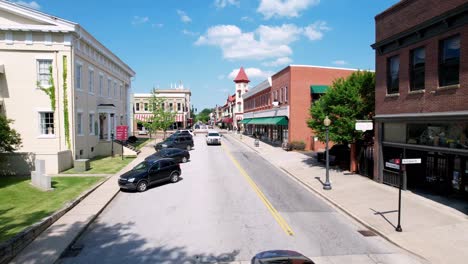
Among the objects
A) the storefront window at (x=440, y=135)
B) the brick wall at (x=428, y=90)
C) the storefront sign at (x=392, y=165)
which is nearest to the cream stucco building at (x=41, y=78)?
the storefront sign at (x=392, y=165)

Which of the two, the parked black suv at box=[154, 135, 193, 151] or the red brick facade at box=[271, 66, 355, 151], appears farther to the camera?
the red brick facade at box=[271, 66, 355, 151]

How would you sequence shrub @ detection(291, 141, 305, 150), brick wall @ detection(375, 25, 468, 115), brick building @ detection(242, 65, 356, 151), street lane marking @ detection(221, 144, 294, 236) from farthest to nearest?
brick building @ detection(242, 65, 356, 151) < shrub @ detection(291, 141, 305, 150) < brick wall @ detection(375, 25, 468, 115) < street lane marking @ detection(221, 144, 294, 236)

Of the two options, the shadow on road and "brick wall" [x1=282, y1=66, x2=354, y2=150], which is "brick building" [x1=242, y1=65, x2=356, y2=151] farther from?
the shadow on road

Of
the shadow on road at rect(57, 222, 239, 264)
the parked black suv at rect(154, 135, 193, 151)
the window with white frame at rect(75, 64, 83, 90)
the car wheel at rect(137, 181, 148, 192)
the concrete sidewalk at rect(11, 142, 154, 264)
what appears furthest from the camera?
the parked black suv at rect(154, 135, 193, 151)

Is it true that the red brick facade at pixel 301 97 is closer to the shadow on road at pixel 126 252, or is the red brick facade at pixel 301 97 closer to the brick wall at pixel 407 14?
the brick wall at pixel 407 14

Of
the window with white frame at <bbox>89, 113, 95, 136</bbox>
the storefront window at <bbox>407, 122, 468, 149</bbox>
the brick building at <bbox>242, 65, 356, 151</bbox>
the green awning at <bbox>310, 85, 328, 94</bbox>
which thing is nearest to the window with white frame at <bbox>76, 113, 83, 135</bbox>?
the window with white frame at <bbox>89, 113, 95, 136</bbox>

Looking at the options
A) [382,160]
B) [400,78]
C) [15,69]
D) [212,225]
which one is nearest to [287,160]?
[382,160]

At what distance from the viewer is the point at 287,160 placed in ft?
91.5

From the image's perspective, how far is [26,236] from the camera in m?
9.88

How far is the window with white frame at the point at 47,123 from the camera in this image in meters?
24.0

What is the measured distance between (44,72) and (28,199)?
12758 mm

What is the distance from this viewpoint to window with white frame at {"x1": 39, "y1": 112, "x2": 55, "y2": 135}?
78.9 ft

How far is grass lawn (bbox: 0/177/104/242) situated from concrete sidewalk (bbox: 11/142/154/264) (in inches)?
29.8

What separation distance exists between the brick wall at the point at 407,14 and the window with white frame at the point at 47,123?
23.8 meters
